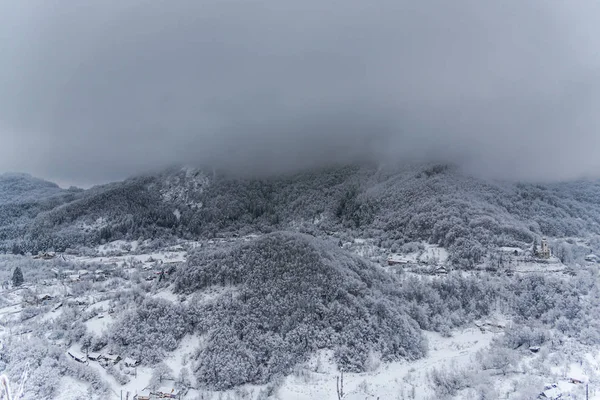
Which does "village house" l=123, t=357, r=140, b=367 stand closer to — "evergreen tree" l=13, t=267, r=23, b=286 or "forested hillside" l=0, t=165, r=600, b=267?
"evergreen tree" l=13, t=267, r=23, b=286

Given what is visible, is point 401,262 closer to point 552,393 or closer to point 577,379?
point 577,379

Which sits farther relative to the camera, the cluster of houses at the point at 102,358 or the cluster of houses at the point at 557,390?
the cluster of houses at the point at 102,358

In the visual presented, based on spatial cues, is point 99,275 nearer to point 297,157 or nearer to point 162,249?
point 162,249

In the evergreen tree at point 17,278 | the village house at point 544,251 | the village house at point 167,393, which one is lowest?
the village house at point 167,393

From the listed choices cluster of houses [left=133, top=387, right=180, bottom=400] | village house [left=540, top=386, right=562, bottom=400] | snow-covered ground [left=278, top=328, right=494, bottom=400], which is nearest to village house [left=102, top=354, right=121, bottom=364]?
cluster of houses [left=133, top=387, right=180, bottom=400]

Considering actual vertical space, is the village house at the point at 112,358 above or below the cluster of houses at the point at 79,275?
above

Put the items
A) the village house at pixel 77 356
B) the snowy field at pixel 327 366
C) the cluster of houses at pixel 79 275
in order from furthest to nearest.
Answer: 1. the cluster of houses at pixel 79 275
2. the village house at pixel 77 356
3. the snowy field at pixel 327 366

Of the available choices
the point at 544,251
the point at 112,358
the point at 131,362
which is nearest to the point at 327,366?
the point at 131,362

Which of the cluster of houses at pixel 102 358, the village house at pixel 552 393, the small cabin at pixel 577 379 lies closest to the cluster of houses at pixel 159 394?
the cluster of houses at pixel 102 358

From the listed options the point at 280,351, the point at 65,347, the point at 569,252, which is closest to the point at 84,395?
the point at 65,347

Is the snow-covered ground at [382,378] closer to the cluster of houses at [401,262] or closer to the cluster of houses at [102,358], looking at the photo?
the cluster of houses at [401,262]
